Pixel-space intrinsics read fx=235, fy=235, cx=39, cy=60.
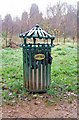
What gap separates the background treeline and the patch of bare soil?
22.7ft

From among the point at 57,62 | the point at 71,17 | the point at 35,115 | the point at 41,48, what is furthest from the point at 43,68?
the point at 71,17

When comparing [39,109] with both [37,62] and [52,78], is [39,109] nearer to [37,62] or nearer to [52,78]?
[37,62]

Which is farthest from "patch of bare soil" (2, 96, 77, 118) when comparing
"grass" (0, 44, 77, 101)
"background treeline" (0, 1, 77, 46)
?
"background treeline" (0, 1, 77, 46)

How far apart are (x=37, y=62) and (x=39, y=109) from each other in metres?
0.77

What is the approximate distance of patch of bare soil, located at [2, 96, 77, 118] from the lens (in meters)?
2.99

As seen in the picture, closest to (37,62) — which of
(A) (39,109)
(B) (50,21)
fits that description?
(A) (39,109)

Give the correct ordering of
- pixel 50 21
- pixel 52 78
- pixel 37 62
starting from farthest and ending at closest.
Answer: pixel 50 21
pixel 52 78
pixel 37 62

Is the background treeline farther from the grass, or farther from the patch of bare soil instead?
the patch of bare soil

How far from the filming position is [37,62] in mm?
3609

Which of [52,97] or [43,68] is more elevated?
[43,68]

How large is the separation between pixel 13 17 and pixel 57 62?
15.5ft

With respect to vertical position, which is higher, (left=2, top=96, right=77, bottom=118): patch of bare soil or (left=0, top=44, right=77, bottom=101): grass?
(left=0, top=44, right=77, bottom=101): grass

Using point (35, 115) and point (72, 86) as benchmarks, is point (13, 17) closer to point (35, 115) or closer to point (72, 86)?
point (72, 86)

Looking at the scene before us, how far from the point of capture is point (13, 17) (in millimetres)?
10250
